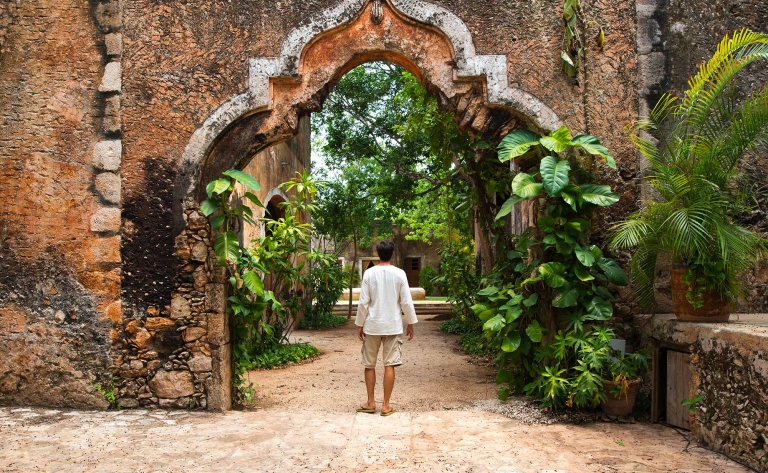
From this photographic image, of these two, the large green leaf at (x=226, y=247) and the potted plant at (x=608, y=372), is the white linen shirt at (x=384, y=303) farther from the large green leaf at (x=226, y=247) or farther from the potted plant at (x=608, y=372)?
the potted plant at (x=608, y=372)

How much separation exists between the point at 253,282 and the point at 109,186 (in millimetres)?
1439

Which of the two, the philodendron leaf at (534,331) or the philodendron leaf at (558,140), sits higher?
the philodendron leaf at (558,140)

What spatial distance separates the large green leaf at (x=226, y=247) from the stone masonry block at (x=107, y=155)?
42.4 inches

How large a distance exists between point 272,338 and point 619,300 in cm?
493

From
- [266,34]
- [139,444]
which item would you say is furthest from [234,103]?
[139,444]

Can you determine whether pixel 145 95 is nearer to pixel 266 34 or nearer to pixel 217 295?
pixel 266 34

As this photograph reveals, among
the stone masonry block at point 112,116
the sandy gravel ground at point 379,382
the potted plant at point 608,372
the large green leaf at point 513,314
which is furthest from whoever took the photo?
the sandy gravel ground at point 379,382

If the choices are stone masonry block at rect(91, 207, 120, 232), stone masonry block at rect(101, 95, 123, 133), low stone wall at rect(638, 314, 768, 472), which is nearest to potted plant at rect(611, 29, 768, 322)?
low stone wall at rect(638, 314, 768, 472)

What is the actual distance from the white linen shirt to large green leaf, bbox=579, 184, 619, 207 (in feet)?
5.05

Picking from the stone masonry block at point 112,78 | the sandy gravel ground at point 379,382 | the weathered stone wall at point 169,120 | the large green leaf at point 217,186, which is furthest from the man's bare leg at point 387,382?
the stone masonry block at point 112,78

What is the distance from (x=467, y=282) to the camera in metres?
11.3

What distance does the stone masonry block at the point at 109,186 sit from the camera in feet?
18.1

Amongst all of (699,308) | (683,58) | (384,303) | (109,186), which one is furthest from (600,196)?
(109,186)

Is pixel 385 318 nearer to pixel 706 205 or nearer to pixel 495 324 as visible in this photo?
pixel 495 324
